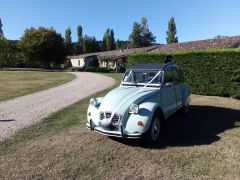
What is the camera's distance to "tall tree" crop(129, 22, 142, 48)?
80000 millimetres

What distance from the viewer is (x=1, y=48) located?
57.3 m

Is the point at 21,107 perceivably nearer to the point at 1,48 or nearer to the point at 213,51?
the point at 213,51

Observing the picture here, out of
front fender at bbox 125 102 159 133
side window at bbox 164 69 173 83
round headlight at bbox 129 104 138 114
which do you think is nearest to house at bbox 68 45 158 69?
side window at bbox 164 69 173 83

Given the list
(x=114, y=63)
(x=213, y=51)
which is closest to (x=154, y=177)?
(x=213, y=51)

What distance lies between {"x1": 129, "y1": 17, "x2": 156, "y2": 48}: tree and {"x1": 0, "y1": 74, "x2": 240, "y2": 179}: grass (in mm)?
73234

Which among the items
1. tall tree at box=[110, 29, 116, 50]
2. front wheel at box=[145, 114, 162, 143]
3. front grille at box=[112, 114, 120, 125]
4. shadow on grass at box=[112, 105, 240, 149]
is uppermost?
tall tree at box=[110, 29, 116, 50]

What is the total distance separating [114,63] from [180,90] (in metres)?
47.6

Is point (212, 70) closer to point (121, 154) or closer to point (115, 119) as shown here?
point (115, 119)

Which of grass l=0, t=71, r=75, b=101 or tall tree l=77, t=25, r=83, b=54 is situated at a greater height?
tall tree l=77, t=25, r=83, b=54

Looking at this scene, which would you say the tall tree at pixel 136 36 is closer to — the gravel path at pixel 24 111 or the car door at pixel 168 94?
the gravel path at pixel 24 111

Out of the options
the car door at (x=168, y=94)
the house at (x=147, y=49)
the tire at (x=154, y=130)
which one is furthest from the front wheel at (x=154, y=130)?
the house at (x=147, y=49)

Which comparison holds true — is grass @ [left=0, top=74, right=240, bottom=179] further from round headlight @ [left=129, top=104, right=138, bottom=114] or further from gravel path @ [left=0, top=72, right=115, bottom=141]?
round headlight @ [left=129, top=104, right=138, bottom=114]

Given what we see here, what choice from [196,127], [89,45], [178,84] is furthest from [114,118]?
[89,45]

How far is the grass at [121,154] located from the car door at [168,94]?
56 cm
